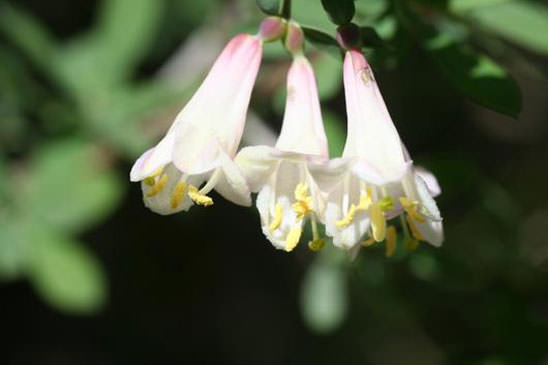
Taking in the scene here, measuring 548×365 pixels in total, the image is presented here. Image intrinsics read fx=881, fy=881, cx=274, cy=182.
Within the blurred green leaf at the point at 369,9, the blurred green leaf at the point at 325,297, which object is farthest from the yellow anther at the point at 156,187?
the blurred green leaf at the point at 325,297

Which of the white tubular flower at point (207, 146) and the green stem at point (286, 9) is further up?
the green stem at point (286, 9)

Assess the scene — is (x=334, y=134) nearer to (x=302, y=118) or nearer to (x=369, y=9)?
(x=369, y=9)

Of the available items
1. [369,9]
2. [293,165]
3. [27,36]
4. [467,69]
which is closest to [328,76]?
[369,9]

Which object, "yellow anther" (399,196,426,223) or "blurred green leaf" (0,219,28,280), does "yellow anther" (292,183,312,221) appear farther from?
"blurred green leaf" (0,219,28,280)

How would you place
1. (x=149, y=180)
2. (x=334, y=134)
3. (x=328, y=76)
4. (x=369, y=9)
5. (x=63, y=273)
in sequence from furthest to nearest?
(x=63, y=273)
(x=334, y=134)
(x=328, y=76)
(x=369, y=9)
(x=149, y=180)

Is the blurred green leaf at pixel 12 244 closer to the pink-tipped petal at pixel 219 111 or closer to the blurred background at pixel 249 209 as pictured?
the blurred background at pixel 249 209

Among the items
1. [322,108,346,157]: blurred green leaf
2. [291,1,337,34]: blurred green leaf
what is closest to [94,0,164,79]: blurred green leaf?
[322,108,346,157]: blurred green leaf
